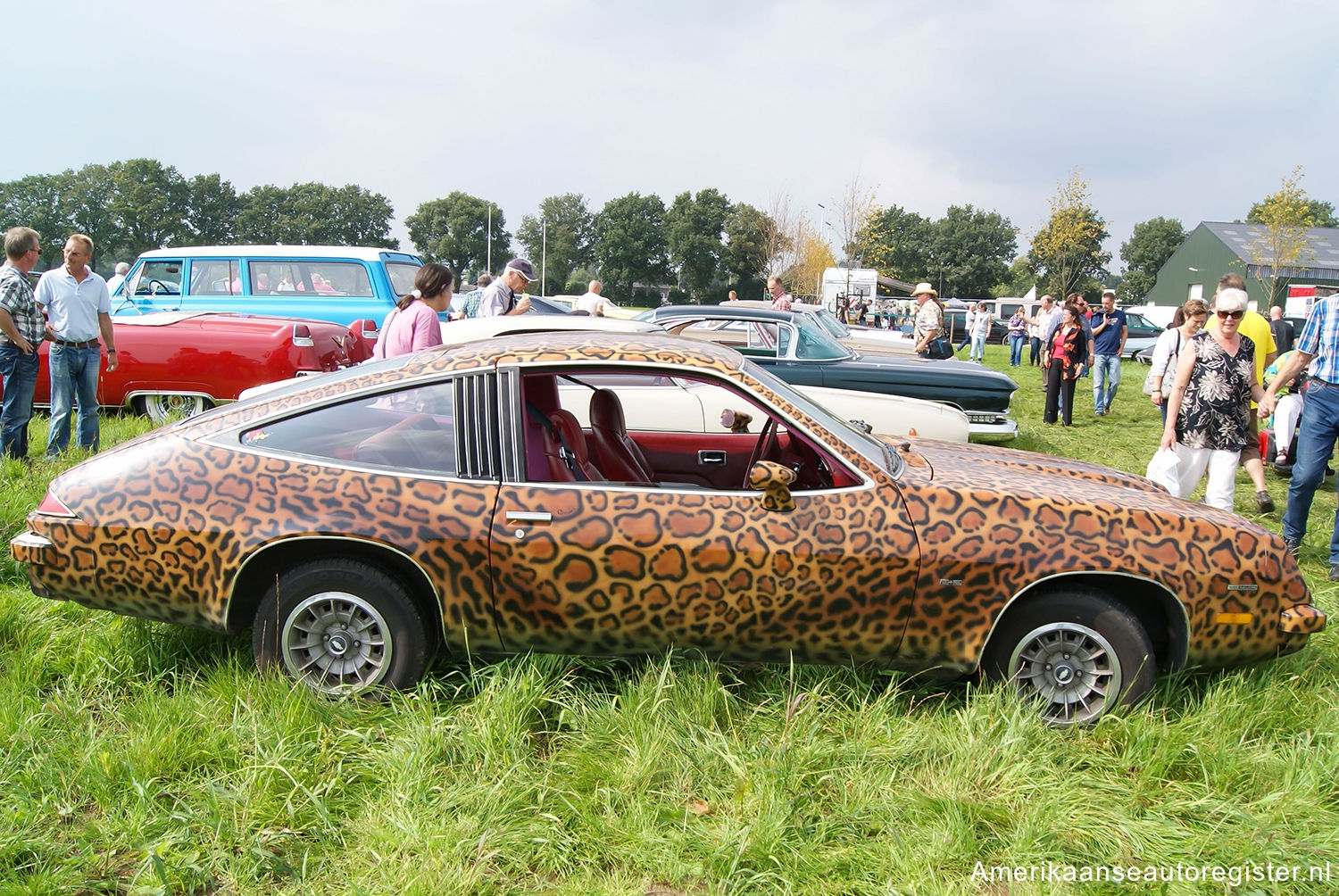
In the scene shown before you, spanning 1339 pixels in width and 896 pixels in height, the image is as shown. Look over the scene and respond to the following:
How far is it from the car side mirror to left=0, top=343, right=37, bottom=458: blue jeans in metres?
5.97

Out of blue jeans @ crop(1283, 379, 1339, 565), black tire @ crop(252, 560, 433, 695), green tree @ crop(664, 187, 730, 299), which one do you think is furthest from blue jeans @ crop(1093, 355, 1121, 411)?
green tree @ crop(664, 187, 730, 299)

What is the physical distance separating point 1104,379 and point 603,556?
11281 mm

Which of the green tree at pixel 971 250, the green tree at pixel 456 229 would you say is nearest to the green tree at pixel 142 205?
the green tree at pixel 456 229

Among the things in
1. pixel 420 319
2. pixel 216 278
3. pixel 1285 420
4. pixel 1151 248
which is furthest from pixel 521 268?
pixel 1151 248

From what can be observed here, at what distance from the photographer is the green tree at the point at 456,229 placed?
9300cm

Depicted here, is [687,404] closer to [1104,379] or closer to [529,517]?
[529,517]

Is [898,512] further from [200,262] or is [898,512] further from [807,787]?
[200,262]

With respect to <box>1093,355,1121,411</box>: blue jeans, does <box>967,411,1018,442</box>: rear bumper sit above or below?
below

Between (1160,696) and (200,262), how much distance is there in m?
12.5

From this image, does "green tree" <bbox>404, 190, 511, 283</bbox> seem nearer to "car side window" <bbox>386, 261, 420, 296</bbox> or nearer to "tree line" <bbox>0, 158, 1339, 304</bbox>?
"tree line" <bbox>0, 158, 1339, 304</bbox>

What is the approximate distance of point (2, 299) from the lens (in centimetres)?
582

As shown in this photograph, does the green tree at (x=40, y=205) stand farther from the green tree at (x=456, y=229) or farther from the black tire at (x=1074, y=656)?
the black tire at (x=1074, y=656)

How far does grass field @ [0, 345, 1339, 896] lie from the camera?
2320mm

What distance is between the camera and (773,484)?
2922 mm
